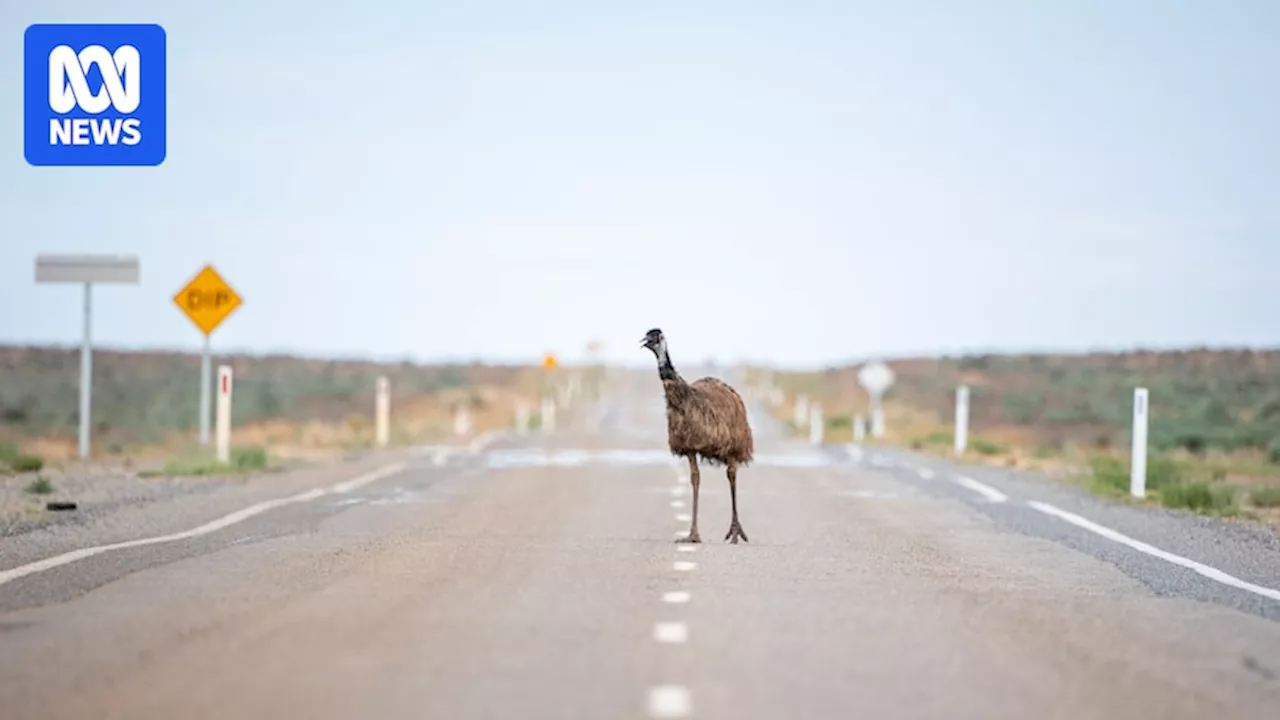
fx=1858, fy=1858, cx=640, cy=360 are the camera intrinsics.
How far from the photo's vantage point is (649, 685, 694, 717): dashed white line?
793 centimetres

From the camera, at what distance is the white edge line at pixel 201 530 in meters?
13.8

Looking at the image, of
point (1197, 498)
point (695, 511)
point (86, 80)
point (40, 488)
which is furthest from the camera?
point (1197, 498)

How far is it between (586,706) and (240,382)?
10821 cm

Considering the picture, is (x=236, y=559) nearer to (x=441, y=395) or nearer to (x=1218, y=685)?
(x=1218, y=685)

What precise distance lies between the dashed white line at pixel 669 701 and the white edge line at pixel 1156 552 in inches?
254

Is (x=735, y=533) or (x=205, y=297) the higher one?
(x=205, y=297)

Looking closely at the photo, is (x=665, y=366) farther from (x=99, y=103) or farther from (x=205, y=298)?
(x=205, y=298)

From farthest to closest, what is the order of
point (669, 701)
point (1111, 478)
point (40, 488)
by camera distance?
point (1111, 478) → point (40, 488) → point (669, 701)

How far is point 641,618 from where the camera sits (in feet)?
36.6

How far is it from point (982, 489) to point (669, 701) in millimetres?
19328

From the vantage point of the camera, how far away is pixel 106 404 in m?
77.9

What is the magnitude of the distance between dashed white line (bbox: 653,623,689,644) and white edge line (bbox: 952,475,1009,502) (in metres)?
14.3

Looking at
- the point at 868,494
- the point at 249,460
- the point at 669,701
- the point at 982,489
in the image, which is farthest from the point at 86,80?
the point at 669,701

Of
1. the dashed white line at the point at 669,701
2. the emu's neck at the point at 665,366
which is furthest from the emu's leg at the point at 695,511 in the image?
the dashed white line at the point at 669,701
